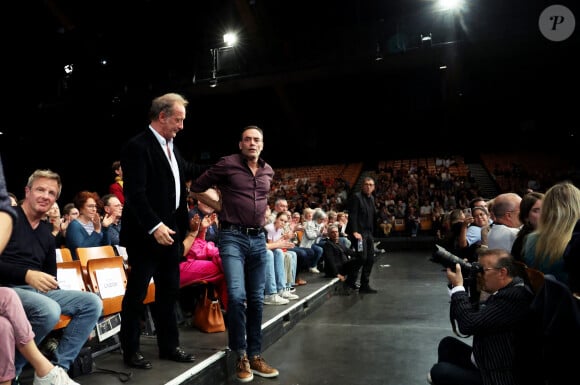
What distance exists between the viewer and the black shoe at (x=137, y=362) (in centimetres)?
223

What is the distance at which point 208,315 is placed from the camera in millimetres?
3143

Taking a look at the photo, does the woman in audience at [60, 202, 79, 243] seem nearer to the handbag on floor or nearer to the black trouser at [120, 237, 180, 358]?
the handbag on floor

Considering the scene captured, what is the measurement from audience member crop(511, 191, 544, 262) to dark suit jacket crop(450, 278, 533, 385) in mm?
479

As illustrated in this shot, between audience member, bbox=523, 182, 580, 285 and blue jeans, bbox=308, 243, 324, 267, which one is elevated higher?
audience member, bbox=523, 182, 580, 285

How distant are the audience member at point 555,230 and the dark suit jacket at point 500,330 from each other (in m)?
0.19

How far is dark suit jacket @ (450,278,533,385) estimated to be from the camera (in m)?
1.70

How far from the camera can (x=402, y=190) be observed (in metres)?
14.0

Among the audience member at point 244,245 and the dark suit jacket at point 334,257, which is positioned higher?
the audience member at point 244,245

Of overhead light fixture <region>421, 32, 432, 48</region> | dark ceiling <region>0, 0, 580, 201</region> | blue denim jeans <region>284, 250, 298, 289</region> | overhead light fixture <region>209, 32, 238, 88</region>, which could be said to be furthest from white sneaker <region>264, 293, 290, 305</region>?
overhead light fixture <region>209, 32, 238, 88</region>

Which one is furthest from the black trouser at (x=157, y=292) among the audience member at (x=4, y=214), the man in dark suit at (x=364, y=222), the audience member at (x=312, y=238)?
the audience member at (x=312, y=238)

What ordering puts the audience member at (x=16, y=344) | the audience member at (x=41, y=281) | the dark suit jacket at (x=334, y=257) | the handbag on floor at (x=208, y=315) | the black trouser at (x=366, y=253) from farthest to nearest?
the dark suit jacket at (x=334, y=257), the black trouser at (x=366, y=253), the handbag on floor at (x=208, y=315), the audience member at (x=41, y=281), the audience member at (x=16, y=344)

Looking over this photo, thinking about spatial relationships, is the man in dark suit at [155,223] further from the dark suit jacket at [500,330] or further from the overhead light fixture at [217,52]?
the overhead light fixture at [217,52]

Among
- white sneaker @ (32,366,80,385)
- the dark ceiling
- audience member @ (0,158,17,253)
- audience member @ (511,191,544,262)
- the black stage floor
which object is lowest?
the black stage floor

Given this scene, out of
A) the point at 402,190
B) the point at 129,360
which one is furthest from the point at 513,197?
the point at 402,190
